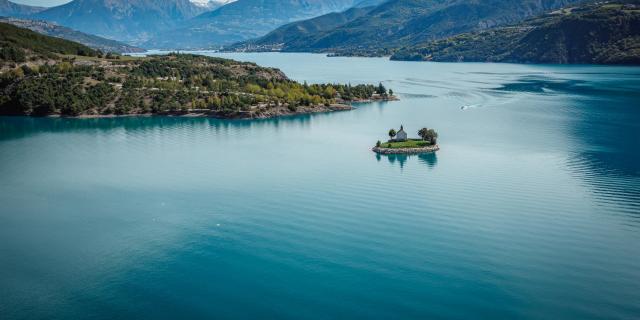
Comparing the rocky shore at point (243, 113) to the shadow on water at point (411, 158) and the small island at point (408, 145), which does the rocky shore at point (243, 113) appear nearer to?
the small island at point (408, 145)

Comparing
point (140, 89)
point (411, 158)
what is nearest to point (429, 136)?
point (411, 158)

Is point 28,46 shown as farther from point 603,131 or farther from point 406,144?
point 603,131

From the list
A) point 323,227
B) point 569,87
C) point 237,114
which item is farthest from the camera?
point 569,87

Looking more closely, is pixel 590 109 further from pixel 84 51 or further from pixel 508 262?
pixel 84 51

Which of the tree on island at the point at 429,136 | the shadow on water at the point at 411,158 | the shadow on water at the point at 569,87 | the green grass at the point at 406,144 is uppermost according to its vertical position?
the shadow on water at the point at 569,87

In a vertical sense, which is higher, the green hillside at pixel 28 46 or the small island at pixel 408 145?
the green hillside at pixel 28 46

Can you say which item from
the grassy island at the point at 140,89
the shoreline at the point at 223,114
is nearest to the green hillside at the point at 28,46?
the grassy island at the point at 140,89
